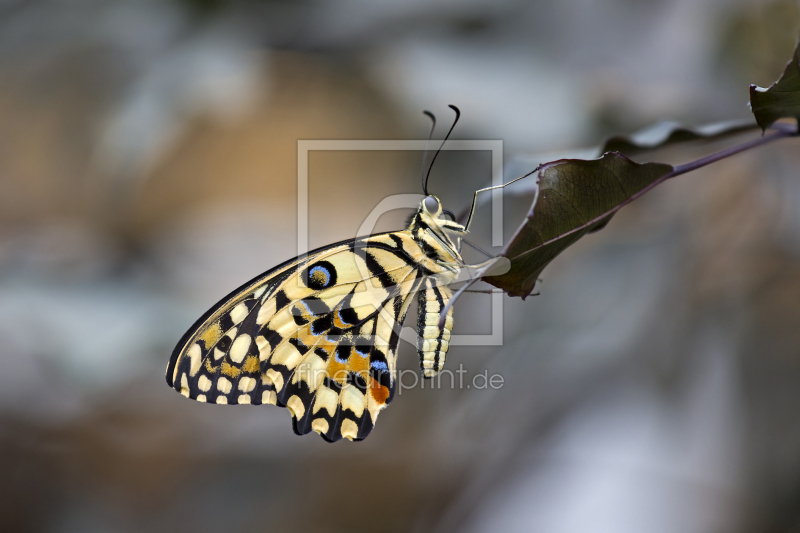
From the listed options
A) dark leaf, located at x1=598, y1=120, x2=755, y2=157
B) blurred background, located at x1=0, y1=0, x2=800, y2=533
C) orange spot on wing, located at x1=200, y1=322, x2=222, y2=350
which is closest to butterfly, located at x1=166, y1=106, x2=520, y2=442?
orange spot on wing, located at x1=200, y1=322, x2=222, y2=350

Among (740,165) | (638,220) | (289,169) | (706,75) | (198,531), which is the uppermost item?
(706,75)

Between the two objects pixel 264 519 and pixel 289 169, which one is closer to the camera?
pixel 264 519

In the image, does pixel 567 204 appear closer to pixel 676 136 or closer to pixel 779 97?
pixel 779 97

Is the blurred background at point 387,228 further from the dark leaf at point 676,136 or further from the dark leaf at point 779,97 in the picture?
the dark leaf at point 779,97

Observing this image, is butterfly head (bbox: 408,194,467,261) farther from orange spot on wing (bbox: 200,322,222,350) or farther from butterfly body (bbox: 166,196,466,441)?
orange spot on wing (bbox: 200,322,222,350)

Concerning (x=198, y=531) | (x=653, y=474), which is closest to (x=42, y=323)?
(x=198, y=531)

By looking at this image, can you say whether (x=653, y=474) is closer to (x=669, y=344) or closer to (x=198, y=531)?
(x=669, y=344)
